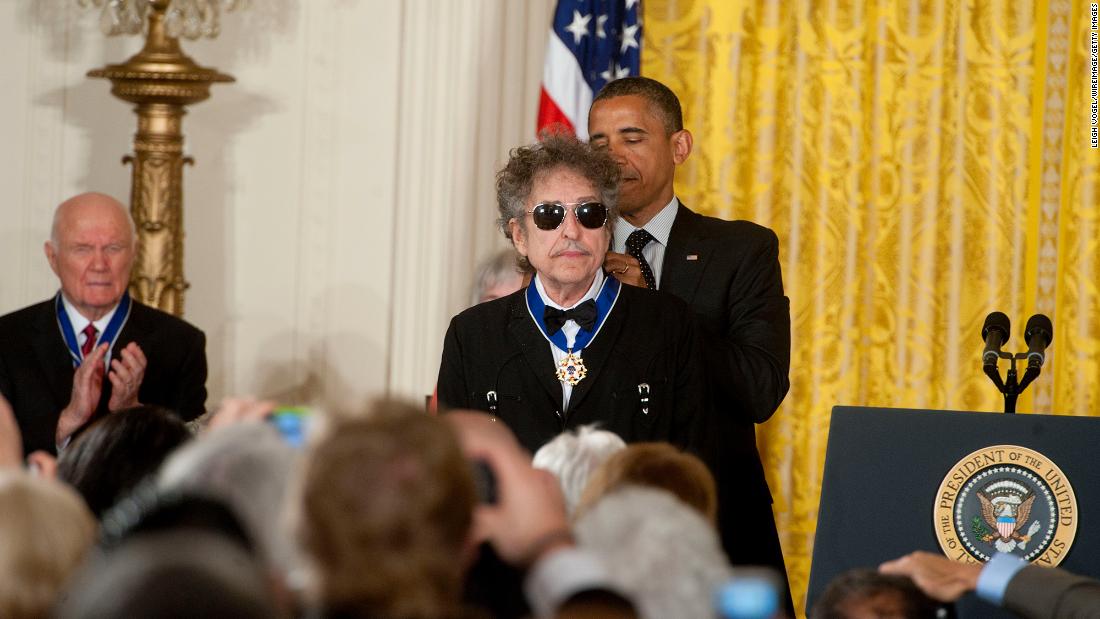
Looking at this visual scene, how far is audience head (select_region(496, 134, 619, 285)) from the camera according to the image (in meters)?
3.30

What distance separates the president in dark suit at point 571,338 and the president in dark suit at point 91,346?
133 cm

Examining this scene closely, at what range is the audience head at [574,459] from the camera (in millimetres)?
2281

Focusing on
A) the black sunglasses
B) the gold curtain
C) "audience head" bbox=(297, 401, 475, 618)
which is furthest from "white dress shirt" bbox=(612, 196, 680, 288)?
"audience head" bbox=(297, 401, 475, 618)

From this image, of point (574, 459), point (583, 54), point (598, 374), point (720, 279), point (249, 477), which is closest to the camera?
point (249, 477)

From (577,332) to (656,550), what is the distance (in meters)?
1.51

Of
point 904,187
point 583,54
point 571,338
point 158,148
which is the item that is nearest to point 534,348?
point 571,338

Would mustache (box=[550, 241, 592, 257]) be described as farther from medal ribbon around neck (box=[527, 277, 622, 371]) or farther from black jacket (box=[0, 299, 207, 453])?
black jacket (box=[0, 299, 207, 453])

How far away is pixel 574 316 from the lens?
328 cm

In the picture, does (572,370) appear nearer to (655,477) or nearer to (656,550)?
(655,477)

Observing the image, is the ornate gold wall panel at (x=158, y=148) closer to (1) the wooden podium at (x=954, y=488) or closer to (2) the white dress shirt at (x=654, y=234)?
(2) the white dress shirt at (x=654, y=234)

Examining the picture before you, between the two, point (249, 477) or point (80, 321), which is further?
point (80, 321)

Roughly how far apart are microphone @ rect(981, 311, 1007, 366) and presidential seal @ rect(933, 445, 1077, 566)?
0.45m

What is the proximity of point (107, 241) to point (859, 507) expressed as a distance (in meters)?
2.49

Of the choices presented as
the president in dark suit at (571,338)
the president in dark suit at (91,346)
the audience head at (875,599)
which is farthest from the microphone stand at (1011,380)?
the president in dark suit at (91,346)
